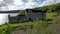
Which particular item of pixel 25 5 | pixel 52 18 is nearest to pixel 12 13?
pixel 25 5

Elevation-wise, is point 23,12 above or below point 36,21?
above

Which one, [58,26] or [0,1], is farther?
[0,1]

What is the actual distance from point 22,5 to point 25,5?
5cm

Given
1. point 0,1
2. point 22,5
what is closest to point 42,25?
point 22,5

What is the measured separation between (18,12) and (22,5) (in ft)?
0.44

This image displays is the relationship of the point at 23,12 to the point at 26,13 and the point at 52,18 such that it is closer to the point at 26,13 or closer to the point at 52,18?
the point at 26,13

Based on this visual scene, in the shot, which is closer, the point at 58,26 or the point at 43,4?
the point at 58,26

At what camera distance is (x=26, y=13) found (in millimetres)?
2160

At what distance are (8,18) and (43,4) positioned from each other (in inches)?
22.3

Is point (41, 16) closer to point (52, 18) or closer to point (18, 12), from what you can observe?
point (52, 18)

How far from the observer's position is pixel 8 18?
83.5 inches

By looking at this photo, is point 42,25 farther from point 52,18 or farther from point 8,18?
point 8,18

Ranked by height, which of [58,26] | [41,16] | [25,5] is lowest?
[58,26]

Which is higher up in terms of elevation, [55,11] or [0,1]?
[0,1]
